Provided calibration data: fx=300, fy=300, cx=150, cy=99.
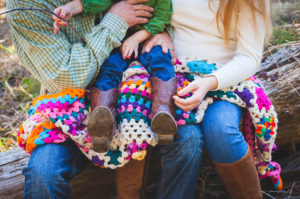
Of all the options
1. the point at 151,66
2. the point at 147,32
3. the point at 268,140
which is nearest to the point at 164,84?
the point at 151,66

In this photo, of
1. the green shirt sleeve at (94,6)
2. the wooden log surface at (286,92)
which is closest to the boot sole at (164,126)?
the green shirt sleeve at (94,6)

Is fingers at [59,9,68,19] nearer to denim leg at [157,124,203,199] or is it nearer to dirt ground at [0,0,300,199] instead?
denim leg at [157,124,203,199]

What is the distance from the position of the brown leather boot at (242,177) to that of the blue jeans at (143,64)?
487mm

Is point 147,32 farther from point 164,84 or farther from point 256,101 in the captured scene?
point 256,101

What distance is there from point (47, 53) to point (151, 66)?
482 millimetres

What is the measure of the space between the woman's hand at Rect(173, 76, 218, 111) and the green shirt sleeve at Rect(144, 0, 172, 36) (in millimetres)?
398

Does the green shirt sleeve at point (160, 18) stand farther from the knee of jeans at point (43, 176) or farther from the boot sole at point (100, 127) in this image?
the knee of jeans at point (43, 176)

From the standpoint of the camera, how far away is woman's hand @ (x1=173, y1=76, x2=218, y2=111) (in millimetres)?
1326

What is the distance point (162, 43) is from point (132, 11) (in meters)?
0.24

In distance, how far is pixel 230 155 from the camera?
1302mm

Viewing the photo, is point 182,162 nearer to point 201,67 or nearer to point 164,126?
point 164,126

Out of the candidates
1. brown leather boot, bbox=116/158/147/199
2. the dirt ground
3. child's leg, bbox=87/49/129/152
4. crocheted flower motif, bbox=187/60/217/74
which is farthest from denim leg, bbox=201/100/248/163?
the dirt ground

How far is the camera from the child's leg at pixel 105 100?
4.10 feet

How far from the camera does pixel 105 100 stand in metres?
1.34
